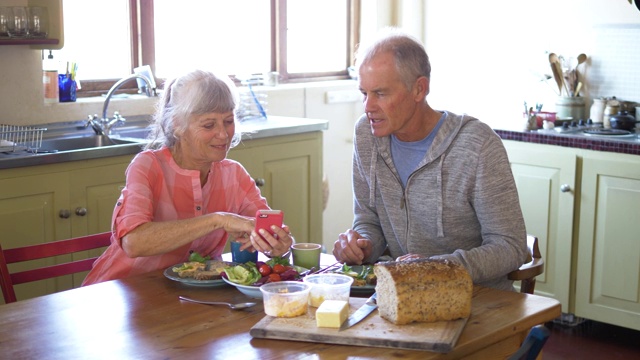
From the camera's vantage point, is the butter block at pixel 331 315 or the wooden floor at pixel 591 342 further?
the wooden floor at pixel 591 342

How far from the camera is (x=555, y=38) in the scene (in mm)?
4652

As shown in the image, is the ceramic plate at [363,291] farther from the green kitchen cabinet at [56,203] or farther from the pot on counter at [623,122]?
the pot on counter at [623,122]

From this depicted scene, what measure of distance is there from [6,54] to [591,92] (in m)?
2.83

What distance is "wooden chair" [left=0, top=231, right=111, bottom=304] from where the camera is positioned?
2203mm

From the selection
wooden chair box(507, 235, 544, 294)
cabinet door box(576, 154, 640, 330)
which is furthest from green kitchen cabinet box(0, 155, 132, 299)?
cabinet door box(576, 154, 640, 330)

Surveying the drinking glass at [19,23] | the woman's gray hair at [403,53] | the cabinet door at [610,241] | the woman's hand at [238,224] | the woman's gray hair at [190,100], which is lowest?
the cabinet door at [610,241]

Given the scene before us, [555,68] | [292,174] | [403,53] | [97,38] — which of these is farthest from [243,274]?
[555,68]

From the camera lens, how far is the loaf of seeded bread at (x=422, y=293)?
174 centimetres

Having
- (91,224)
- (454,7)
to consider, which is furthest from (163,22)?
(454,7)

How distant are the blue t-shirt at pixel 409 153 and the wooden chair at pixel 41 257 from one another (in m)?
0.81

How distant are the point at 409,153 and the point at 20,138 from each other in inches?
69.7

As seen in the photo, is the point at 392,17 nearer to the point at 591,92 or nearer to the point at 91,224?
the point at 591,92

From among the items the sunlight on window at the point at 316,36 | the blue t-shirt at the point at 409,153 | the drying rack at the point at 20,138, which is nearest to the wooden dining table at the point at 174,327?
the blue t-shirt at the point at 409,153

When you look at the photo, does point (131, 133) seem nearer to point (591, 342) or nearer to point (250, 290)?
point (250, 290)
